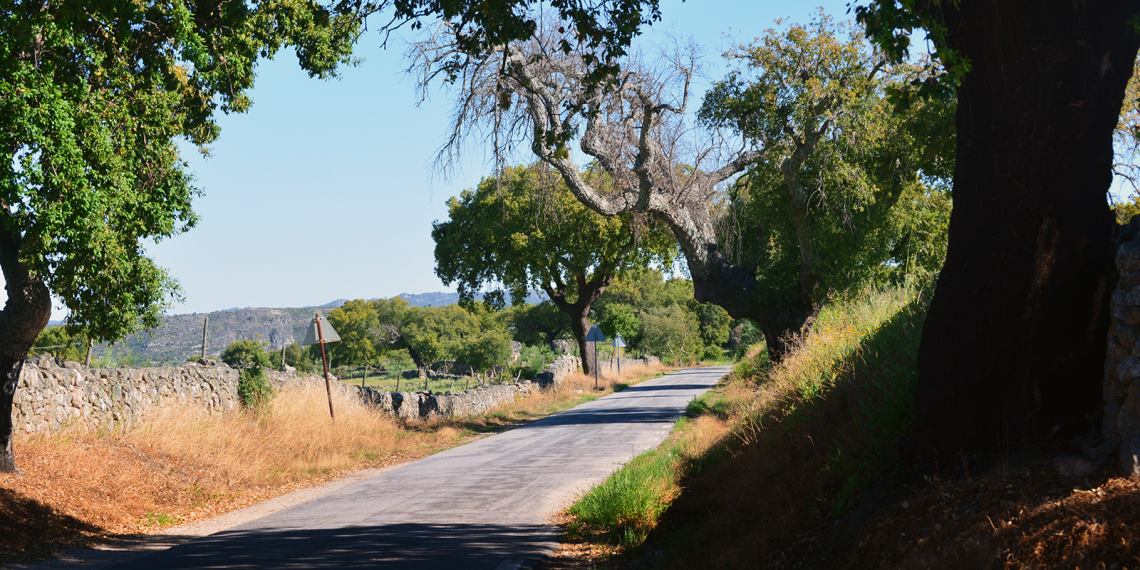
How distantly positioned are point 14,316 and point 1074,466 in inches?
439

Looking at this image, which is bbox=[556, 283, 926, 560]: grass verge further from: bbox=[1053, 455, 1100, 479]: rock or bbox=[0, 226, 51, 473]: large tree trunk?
bbox=[0, 226, 51, 473]: large tree trunk

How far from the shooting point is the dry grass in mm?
8430

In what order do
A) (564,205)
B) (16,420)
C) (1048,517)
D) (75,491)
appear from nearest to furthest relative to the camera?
(1048,517) < (75,491) < (16,420) < (564,205)

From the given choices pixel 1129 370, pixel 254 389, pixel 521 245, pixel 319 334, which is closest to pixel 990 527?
pixel 1129 370

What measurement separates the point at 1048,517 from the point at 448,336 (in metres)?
83.6

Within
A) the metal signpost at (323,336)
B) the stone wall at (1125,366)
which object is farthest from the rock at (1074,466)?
the metal signpost at (323,336)

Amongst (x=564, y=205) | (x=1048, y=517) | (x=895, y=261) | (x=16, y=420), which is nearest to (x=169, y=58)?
(x=16, y=420)

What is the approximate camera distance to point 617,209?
15.1 m

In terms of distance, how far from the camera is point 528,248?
1254 inches

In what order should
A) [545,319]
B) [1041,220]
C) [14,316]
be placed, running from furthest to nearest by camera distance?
[545,319] → [14,316] → [1041,220]

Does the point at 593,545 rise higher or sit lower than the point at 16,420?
lower

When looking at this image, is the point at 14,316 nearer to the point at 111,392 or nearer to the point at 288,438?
the point at 111,392

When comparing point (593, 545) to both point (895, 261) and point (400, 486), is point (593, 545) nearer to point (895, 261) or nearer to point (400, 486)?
point (400, 486)

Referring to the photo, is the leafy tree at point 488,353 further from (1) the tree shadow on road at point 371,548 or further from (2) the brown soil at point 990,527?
(2) the brown soil at point 990,527
